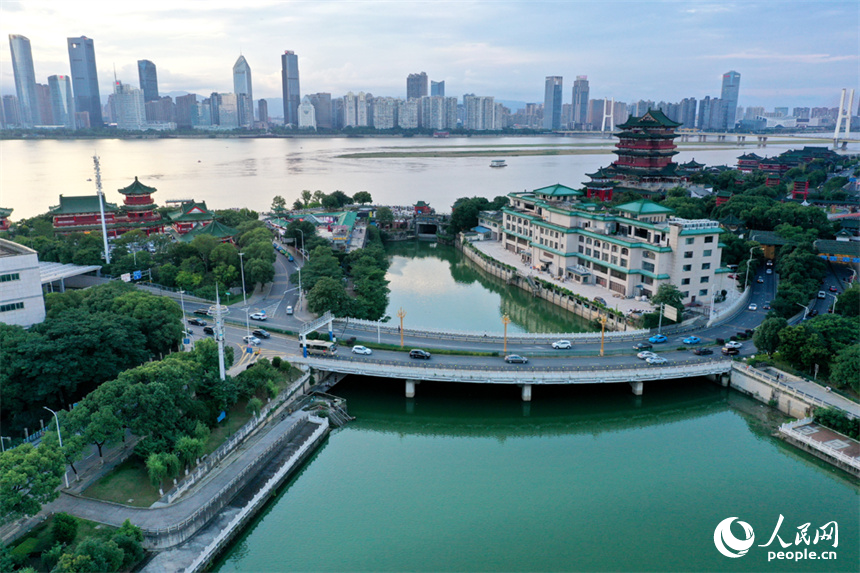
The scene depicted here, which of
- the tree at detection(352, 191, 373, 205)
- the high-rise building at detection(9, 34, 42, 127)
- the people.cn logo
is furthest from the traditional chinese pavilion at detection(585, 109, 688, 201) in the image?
the high-rise building at detection(9, 34, 42, 127)

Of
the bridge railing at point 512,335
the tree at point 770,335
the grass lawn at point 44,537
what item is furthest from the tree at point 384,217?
the grass lawn at point 44,537

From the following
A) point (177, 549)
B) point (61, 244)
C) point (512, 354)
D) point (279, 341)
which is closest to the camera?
point (177, 549)

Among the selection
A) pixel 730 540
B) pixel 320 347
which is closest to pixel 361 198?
pixel 320 347

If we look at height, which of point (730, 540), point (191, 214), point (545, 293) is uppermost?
point (191, 214)

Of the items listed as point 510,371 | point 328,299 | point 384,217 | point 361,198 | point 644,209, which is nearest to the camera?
point 510,371

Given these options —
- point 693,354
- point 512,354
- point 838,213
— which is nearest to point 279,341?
point 512,354

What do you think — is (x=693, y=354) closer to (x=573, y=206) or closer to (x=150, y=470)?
(x=573, y=206)

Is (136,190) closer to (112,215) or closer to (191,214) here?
(112,215)
